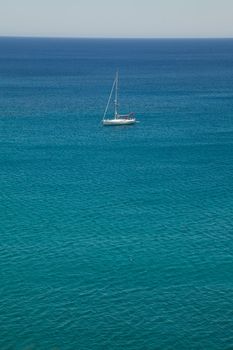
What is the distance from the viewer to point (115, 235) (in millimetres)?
71375

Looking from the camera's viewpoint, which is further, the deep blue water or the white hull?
the white hull

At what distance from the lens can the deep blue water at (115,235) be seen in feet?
171

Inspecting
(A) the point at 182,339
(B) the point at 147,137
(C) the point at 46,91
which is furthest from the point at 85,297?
(C) the point at 46,91

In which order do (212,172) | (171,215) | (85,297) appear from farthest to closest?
1. (212,172)
2. (171,215)
3. (85,297)

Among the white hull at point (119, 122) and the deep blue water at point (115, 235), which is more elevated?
the white hull at point (119, 122)

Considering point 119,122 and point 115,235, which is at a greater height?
point 119,122

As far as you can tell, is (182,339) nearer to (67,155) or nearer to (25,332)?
(25,332)

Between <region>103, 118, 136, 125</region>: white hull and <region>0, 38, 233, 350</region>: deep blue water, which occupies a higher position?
<region>103, 118, 136, 125</region>: white hull

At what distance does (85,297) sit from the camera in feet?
187

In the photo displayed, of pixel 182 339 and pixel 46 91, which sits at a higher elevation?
pixel 46 91

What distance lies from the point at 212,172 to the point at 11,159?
34153mm

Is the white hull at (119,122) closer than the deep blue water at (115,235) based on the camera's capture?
No

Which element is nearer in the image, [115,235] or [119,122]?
[115,235]

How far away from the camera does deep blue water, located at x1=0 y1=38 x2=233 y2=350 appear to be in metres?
52.1
